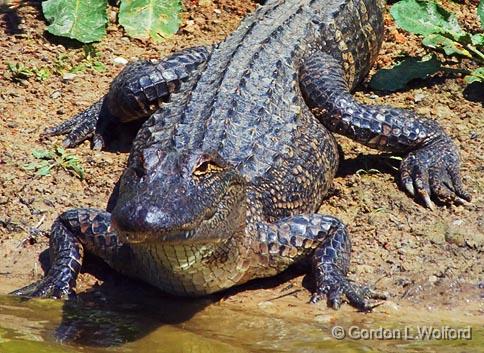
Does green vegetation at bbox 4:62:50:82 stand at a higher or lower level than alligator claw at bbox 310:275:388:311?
higher

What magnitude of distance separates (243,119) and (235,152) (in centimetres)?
35

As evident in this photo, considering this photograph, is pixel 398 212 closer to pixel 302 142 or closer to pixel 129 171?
pixel 302 142

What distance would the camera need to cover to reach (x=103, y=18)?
28.1ft

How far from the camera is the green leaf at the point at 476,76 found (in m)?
7.77

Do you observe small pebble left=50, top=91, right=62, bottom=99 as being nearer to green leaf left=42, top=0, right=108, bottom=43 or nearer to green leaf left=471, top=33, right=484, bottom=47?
green leaf left=42, top=0, right=108, bottom=43

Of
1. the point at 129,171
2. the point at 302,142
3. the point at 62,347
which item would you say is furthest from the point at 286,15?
the point at 62,347

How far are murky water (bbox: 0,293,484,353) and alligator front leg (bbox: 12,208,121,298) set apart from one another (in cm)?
18

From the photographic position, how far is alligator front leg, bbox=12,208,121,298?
6.03 m

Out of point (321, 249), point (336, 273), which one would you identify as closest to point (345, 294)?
point (336, 273)

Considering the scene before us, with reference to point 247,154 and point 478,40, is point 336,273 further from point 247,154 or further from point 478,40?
point 478,40

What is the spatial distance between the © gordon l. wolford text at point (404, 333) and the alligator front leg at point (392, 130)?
154 centimetres

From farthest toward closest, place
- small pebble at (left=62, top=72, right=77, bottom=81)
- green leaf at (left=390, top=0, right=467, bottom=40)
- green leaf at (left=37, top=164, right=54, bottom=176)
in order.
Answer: small pebble at (left=62, top=72, right=77, bottom=81), green leaf at (left=390, top=0, right=467, bottom=40), green leaf at (left=37, top=164, right=54, bottom=176)

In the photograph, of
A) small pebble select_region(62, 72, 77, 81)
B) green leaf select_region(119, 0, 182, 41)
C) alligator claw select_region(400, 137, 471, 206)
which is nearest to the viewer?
alligator claw select_region(400, 137, 471, 206)

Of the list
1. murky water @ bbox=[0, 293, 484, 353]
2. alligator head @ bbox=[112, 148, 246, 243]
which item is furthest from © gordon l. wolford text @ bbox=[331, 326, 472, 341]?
alligator head @ bbox=[112, 148, 246, 243]
